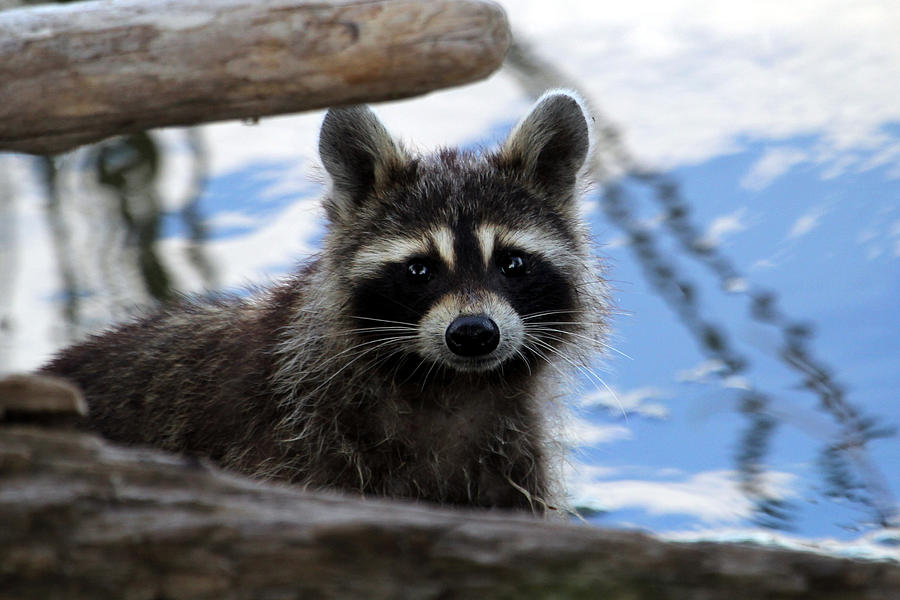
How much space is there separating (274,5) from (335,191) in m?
2.23

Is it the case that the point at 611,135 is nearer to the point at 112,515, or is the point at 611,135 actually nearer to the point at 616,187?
the point at 616,187

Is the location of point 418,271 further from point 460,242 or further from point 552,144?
point 552,144

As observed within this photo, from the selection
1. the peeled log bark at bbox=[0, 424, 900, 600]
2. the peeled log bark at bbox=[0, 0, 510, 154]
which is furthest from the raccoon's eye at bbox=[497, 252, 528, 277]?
the peeled log bark at bbox=[0, 424, 900, 600]

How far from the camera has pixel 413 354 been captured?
4559 millimetres

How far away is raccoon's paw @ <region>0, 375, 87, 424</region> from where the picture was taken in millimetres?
2559

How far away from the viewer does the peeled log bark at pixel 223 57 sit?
8.98ft

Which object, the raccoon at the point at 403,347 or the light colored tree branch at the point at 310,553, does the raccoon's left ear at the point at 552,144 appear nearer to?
the raccoon at the point at 403,347

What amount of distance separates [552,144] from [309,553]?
2939mm

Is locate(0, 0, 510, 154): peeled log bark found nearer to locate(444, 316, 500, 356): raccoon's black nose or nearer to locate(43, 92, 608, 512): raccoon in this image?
locate(444, 316, 500, 356): raccoon's black nose

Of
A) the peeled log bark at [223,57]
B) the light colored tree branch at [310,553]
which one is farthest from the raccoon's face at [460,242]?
the light colored tree branch at [310,553]

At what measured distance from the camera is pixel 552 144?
4.99m

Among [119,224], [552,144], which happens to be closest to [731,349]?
[552,144]

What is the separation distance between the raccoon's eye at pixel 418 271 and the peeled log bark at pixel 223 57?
69.7 inches

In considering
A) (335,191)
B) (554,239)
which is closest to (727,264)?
(554,239)
